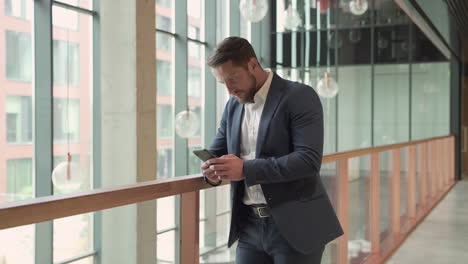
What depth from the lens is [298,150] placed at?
170cm

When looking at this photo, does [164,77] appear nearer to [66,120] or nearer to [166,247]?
[66,120]

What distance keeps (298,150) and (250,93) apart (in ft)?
0.88

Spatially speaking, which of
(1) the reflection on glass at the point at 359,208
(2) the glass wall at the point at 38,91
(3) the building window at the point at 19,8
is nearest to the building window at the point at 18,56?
(2) the glass wall at the point at 38,91

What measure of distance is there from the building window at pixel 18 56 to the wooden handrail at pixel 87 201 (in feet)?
16.4

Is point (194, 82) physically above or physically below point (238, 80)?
above

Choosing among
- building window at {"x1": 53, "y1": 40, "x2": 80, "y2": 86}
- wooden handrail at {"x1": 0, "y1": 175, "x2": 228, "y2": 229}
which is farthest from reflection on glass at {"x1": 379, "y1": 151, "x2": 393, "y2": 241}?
building window at {"x1": 53, "y1": 40, "x2": 80, "y2": 86}

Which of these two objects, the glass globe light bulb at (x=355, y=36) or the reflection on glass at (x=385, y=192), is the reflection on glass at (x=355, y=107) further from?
the reflection on glass at (x=385, y=192)

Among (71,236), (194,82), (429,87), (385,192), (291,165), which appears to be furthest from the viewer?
(429,87)

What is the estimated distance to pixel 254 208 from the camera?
188cm

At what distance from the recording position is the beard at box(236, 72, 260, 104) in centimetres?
178

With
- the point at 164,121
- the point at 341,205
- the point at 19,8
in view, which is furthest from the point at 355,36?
the point at 341,205

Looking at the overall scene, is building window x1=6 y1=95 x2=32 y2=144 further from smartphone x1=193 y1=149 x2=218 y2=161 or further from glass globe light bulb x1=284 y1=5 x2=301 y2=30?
smartphone x1=193 y1=149 x2=218 y2=161

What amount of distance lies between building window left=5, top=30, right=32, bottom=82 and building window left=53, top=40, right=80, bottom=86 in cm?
62

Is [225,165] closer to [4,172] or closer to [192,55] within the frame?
[4,172]
